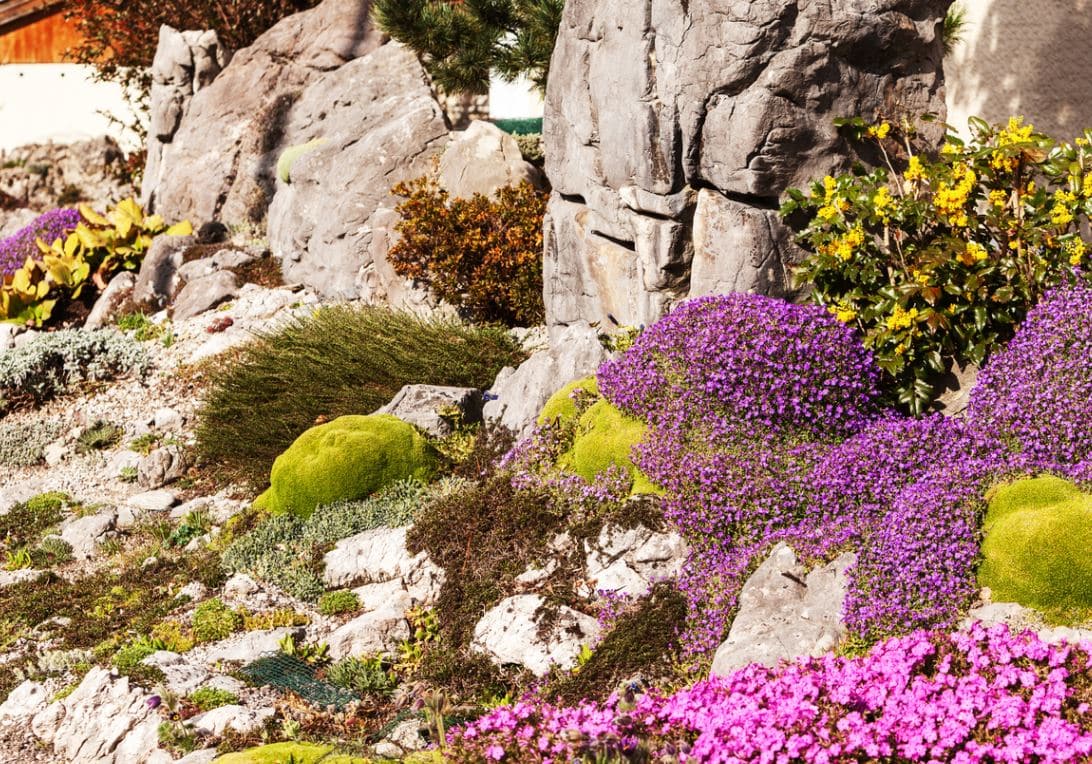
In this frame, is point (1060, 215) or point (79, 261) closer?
point (1060, 215)

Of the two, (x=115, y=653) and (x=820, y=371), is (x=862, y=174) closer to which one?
(x=820, y=371)

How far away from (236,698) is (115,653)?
120cm

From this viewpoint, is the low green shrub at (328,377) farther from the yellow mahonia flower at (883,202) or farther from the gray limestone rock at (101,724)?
the yellow mahonia flower at (883,202)

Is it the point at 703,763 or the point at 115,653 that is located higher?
the point at 703,763

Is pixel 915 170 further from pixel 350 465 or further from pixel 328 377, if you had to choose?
pixel 328 377

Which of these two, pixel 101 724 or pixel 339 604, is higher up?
pixel 101 724

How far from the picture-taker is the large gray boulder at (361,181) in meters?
12.3

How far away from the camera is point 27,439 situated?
10.8 metres

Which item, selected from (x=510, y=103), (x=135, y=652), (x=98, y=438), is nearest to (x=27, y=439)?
(x=98, y=438)

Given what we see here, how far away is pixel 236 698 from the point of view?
19.1 feet

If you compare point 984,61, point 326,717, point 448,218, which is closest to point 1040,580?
point 326,717

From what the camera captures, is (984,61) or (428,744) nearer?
(428,744)

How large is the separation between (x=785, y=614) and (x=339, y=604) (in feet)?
9.65

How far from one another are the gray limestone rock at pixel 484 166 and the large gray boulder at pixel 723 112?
10.0 feet
